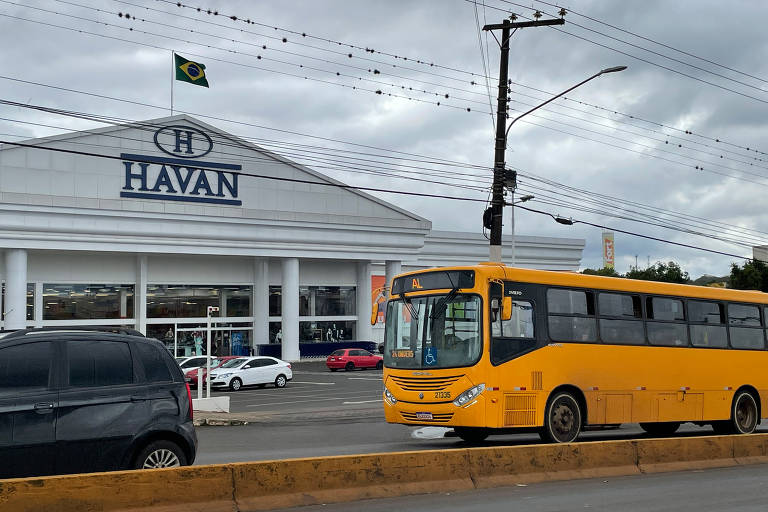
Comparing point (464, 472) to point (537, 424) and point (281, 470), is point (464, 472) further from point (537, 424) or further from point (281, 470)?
point (537, 424)

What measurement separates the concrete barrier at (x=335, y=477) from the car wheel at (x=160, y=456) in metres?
0.98

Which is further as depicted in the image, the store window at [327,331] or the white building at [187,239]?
the store window at [327,331]

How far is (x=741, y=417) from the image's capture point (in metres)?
19.8

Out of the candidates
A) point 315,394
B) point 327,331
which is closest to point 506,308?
point 315,394

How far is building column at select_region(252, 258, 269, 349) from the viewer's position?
180ft

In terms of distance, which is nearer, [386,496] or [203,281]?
[386,496]

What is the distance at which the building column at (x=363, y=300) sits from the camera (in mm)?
59062

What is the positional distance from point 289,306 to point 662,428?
36.5m

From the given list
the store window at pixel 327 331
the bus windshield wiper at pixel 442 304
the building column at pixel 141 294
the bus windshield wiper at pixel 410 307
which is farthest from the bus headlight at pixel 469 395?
the store window at pixel 327 331

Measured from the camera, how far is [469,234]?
2712 inches

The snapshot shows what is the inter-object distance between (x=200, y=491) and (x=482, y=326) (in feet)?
23.7

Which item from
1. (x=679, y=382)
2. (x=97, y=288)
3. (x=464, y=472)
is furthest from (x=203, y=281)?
(x=464, y=472)

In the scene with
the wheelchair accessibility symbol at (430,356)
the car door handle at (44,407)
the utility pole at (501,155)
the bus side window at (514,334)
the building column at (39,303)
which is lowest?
the car door handle at (44,407)

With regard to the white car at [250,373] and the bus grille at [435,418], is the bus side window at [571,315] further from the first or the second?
the white car at [250,373]
